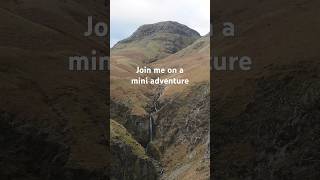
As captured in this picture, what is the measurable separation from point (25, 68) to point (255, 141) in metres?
45.0

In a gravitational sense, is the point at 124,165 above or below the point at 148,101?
below

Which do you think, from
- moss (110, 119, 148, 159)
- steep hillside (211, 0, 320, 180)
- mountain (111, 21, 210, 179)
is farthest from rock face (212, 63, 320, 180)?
moss (110, 119, 148, 159)

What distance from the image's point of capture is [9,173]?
6788 cm

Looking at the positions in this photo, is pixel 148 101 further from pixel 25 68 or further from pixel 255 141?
pixel 255 141

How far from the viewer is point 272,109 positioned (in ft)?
271

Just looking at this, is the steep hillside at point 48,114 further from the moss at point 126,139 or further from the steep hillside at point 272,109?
the steep hillside at point 272,109

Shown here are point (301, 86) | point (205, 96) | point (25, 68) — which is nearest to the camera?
point (301, 86)

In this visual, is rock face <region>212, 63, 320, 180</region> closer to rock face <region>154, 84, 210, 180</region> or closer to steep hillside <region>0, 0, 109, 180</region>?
rock face <region>154, 84, 210, 180</region>

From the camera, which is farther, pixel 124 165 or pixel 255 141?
pixel 124 165

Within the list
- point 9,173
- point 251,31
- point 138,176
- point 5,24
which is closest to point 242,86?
point 138,176

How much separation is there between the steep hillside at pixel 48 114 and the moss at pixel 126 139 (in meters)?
7.74

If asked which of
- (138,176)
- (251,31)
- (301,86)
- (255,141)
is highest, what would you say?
(251,31)

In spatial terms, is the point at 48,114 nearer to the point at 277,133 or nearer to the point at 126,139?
the point at 126,139

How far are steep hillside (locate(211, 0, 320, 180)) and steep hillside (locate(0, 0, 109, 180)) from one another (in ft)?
66.1
